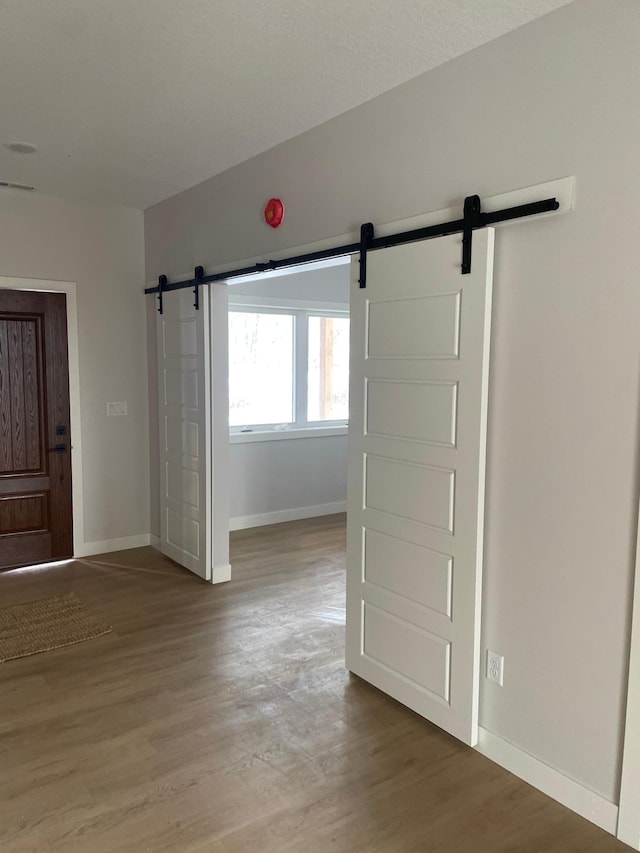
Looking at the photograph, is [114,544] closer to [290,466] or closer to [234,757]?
[290,466]

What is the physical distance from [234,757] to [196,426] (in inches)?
93.6

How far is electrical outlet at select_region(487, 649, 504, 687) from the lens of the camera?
2422 millimetres

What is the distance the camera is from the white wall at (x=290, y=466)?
571cm

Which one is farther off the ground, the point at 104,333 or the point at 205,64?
the point at 205,64

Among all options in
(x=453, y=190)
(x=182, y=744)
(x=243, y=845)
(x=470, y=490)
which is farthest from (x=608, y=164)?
(x=182, y=744)

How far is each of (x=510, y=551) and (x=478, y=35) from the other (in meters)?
1.89

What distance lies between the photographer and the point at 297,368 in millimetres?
6074

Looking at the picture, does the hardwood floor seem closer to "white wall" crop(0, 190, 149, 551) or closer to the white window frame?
"white wall" crop(0, 190, 149, 551)

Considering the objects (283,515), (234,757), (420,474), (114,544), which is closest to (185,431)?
(114,544)

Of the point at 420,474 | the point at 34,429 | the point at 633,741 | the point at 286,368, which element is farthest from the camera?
the point at 286,368

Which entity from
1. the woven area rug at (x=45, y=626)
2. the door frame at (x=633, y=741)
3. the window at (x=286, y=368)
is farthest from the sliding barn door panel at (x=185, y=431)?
the door frame at (x=633, y=741)

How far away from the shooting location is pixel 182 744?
256 cm

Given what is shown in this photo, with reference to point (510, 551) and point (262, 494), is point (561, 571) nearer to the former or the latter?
point (510, 551)

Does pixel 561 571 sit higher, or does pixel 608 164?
pixel 608 164
